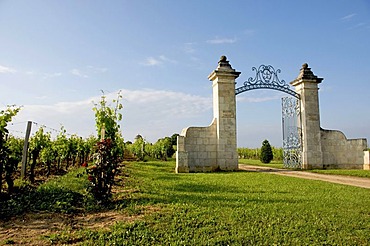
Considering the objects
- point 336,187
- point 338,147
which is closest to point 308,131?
point 338,147

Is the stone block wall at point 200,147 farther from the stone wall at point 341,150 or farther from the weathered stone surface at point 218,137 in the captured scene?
the stone wall at point 341,150

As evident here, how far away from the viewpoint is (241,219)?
468 cm

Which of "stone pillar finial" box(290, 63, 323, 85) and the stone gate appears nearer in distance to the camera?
the stone gate

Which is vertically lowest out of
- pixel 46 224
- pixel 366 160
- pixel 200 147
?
pixel 46 224

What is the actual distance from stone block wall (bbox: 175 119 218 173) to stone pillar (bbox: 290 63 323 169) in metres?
4.23

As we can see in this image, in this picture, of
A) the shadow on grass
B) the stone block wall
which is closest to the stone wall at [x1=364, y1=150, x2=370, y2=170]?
the stone block wall

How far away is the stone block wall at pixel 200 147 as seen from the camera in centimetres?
1248

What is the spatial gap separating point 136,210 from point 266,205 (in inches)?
89.9

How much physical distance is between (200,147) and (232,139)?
1348 millimetres

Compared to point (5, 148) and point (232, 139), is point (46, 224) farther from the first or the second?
point (232, 139)

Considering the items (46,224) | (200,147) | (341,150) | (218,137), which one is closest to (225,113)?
(218,137)

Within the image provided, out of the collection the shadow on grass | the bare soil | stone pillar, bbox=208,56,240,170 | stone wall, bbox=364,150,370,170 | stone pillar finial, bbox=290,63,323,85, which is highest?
stone pillar finial, bbox=290,63,323,85

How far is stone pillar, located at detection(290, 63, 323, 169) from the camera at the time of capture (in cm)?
1381

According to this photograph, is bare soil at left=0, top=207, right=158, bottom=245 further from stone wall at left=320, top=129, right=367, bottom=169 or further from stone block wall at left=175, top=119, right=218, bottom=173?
stone wall at left=320, top=129, right=367, bottom=169
